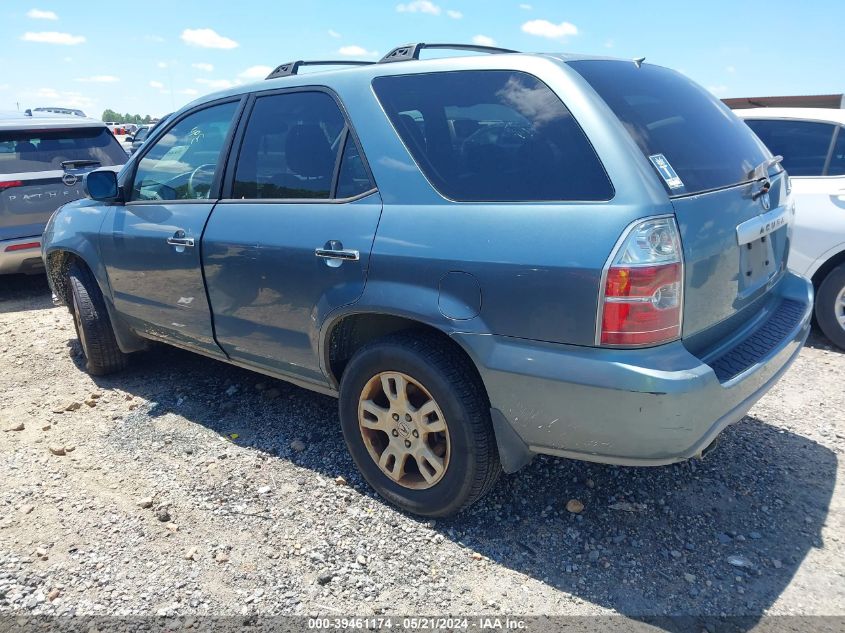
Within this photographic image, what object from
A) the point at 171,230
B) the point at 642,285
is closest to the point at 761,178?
the point at 642,285

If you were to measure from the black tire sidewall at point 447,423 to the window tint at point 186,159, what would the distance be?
1432 millimetres

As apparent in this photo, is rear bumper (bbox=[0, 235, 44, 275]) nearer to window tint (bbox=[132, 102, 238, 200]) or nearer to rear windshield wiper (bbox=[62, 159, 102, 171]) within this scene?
rear windshield wiper (bbox=[62, 159, 102, 171])

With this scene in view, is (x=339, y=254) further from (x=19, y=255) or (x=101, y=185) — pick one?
(x=19, y=255)

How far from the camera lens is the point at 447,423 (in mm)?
2539

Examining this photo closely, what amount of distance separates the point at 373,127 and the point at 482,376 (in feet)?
3.82

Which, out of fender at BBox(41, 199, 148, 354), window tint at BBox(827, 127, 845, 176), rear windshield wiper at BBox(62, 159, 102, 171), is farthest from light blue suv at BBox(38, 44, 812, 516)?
rear windshield wiper at BBox(62, 159, 102, 171)

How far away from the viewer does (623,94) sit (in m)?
2.45

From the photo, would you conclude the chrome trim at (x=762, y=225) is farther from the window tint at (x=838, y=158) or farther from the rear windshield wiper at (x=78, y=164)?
the rear windshield wiper at (x=78, y=164)

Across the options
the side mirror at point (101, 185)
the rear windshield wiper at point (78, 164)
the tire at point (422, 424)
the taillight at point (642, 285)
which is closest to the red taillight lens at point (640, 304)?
the taillight at point (642, 285)

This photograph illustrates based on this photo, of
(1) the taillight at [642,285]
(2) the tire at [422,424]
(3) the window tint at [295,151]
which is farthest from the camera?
(3) the window tint at [295,151]

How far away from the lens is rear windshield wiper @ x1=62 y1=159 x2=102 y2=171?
21.5 feet

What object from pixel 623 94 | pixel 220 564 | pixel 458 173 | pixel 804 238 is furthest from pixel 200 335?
pixel 804 238

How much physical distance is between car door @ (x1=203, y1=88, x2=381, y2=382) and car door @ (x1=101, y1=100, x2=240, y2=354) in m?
0.15

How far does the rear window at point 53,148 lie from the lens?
20.7 feet
